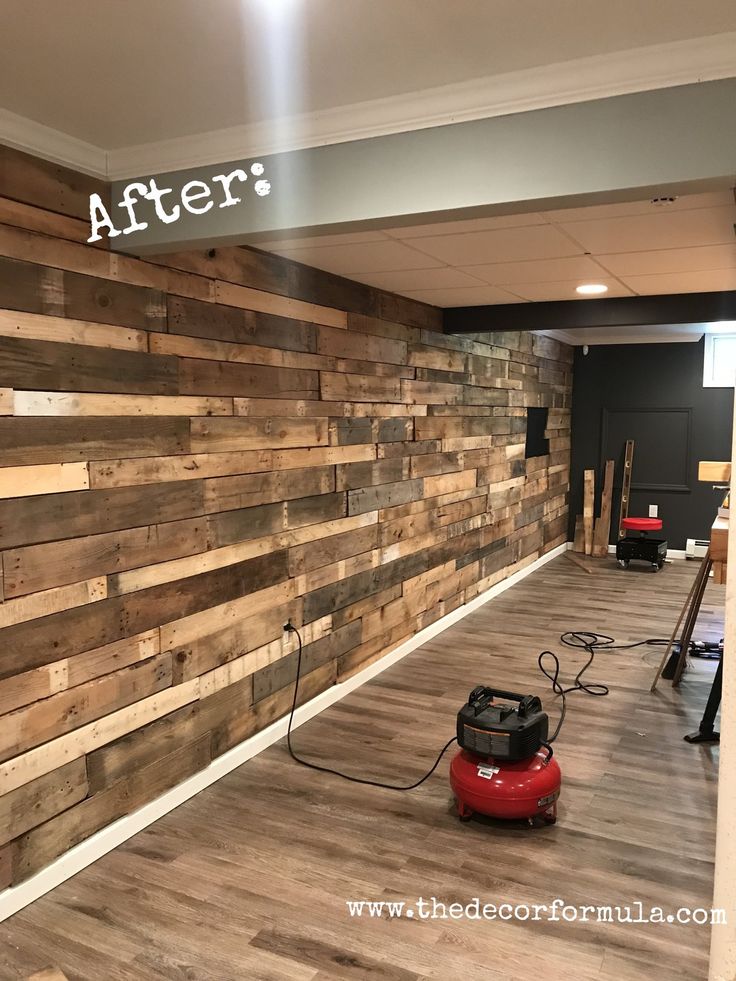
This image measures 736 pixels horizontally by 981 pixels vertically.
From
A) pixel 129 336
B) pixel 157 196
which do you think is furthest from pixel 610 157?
pixel 129 336

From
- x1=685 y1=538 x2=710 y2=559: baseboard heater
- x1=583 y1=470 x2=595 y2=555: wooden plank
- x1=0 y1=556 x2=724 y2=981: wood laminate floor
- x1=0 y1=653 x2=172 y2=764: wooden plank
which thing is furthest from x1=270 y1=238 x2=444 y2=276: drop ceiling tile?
x1=685 y1=538 x2=710 y2=559: baseboard heater

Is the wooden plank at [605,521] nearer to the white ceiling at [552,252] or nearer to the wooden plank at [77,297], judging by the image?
the white ceiling at [552,252]

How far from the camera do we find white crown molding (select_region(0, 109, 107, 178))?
2.26 metres

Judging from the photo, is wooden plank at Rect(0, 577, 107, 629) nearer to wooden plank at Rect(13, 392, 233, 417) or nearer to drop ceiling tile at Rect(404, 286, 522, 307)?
wooden plank at Rect(13, 392, 233, 417)

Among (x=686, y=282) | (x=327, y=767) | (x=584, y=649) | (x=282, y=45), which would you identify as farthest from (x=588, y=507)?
(x=282, y=45)

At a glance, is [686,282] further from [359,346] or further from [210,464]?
[210,464]

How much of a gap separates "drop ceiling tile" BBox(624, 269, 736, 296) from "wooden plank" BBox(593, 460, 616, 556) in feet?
12.8

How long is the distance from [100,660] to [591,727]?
239 centimetres

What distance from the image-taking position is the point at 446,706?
4129 mm

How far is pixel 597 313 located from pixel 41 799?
12.6ft

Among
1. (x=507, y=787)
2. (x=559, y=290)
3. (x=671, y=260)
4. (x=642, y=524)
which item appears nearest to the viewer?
(x=507, y=787)

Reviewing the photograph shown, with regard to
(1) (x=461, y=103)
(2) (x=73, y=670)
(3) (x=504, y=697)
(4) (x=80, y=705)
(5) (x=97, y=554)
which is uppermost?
(1) (x=461, y=103)

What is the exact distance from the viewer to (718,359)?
311 inches

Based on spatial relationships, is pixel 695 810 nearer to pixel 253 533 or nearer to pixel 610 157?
pixel 253 533
